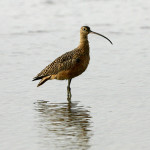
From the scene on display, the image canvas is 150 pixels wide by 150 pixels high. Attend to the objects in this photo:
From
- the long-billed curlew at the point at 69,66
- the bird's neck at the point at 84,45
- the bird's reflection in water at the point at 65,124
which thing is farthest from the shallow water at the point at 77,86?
the bird's neck at the point at 84,45

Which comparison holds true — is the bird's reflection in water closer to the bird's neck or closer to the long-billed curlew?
the long-billed curlew

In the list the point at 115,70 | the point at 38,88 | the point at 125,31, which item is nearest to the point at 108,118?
the point at 38,88

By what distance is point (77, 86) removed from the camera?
12.5 metres

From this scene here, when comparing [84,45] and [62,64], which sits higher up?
[84,45]

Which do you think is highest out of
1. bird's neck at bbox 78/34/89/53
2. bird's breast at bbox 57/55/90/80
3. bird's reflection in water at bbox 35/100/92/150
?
bird's neck at bbox 78/34/89/53

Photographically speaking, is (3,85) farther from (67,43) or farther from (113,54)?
(67,43)

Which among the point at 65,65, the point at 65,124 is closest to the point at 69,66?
the point at 65,65

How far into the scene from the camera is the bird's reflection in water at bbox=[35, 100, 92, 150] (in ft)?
27.6

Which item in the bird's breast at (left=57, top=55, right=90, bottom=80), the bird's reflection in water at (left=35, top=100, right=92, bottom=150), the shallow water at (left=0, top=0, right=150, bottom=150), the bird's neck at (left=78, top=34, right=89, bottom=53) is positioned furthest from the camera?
the bird's neck at (left=78, top=34, right=89, bottom=53)

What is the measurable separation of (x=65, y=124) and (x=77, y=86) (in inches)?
119

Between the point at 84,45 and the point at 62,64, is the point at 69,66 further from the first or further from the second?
the point at 84,45

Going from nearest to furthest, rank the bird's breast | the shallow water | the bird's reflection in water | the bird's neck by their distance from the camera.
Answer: the bird's reflection in water
the shallow water
the bird's breast
the bird's neck

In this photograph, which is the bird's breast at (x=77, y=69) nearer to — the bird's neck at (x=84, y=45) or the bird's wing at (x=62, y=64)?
the bird's wing at (x=62, y=64)

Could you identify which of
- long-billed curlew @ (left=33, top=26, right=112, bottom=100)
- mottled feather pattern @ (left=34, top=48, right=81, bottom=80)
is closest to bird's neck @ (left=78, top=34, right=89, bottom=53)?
long-billed curlew @ (left=33, top=26, right=112, bottom=100)
